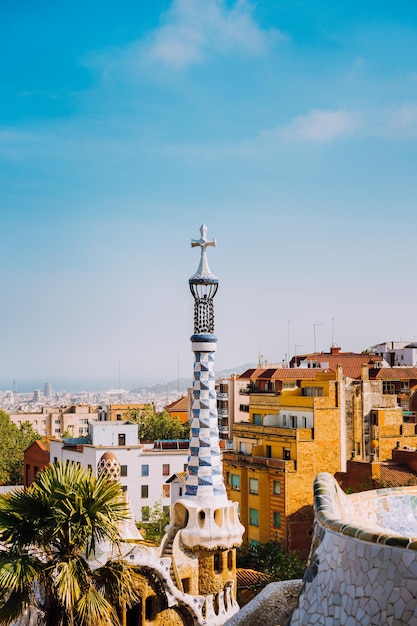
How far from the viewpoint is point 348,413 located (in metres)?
37.1

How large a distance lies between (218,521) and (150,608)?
2091 millimetres

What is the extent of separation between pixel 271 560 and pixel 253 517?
14.8 feet

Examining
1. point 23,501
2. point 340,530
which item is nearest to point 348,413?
point 23,501

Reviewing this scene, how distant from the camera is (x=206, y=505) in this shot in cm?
1488

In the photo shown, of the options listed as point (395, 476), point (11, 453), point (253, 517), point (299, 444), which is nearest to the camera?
point (395, 476)

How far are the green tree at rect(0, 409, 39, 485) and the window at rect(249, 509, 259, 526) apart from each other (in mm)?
27948

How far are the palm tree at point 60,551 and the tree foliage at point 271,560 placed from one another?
15401 mm

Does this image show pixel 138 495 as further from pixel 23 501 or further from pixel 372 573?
pixel 372 573

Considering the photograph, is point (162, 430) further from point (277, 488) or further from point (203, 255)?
point (203, 255)

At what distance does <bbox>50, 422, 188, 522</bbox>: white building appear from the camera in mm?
43688

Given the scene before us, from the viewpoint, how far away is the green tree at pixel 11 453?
60.1 metres

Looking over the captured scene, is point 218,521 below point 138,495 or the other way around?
the other way around

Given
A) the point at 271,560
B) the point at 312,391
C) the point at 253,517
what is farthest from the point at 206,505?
the point at 312,391

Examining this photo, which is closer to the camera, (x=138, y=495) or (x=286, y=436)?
(x=286, y=436)
